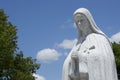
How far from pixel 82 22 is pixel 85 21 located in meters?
0.10

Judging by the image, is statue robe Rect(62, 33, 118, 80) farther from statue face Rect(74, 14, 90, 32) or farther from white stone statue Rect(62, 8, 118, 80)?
statue face Rect(74, 14, 90, 32)

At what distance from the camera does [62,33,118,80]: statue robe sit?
1041cm

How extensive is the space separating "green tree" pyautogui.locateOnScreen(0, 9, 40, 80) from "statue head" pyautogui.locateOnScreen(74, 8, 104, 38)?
2169 centimetres

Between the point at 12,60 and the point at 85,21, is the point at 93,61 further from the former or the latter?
the point at 12,60

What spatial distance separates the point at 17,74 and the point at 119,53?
804 inches

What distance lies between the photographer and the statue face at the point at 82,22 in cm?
1125

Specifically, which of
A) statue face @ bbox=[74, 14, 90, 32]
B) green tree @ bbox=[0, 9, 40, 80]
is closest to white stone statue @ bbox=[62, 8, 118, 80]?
statue face @ bbox=[74, 14, 90, 32]

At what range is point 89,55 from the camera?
10.6m

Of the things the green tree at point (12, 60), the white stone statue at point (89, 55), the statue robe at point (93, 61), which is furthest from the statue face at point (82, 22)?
the green tree at point (12, 60)

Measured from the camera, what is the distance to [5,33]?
3444cm

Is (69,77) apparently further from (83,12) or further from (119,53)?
(119,53)

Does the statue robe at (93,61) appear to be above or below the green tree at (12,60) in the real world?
below

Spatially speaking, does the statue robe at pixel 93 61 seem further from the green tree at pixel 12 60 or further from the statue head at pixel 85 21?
the green tree at pixel 12 60

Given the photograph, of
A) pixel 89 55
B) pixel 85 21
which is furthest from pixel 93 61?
pixel 85 21
